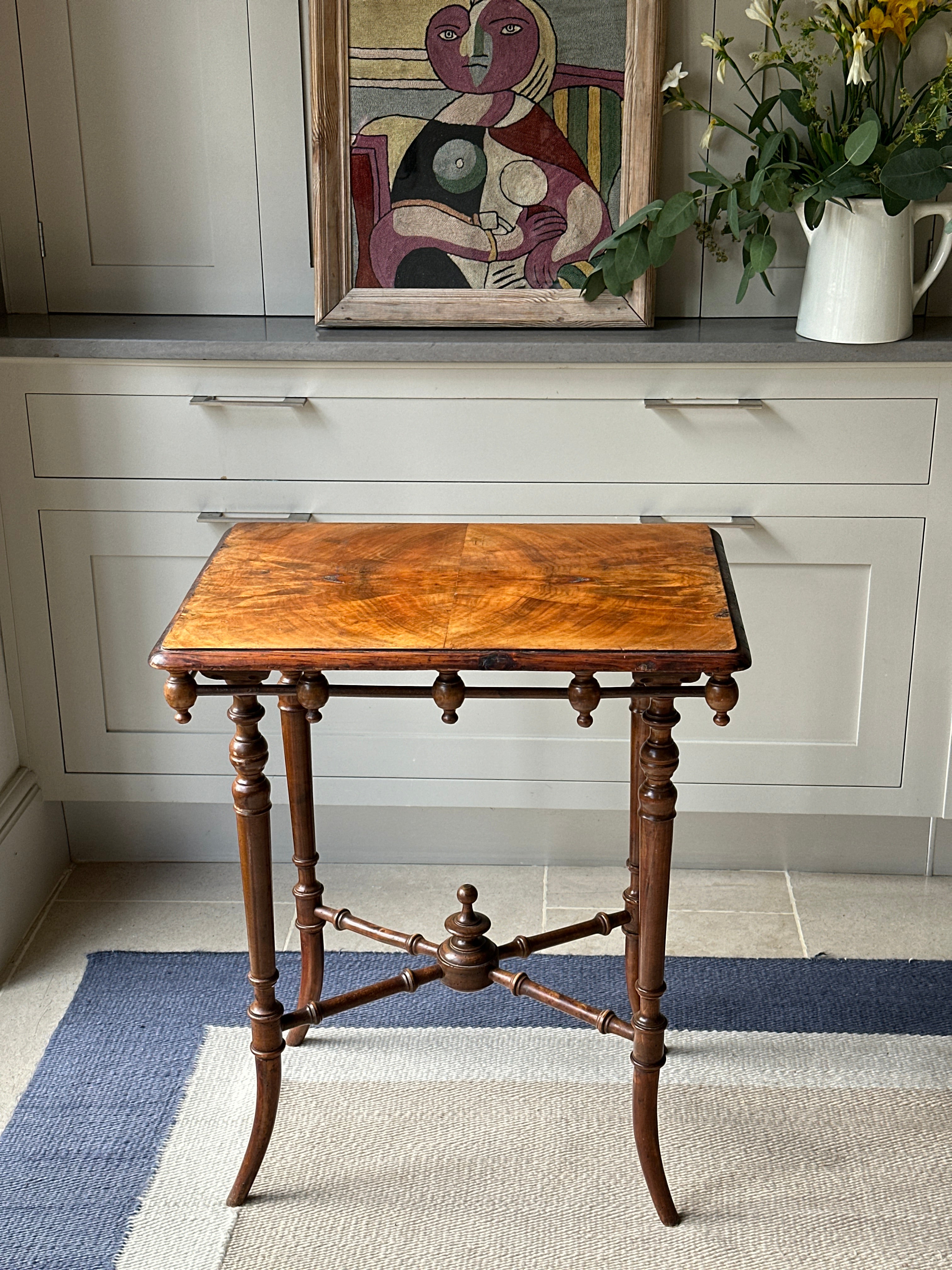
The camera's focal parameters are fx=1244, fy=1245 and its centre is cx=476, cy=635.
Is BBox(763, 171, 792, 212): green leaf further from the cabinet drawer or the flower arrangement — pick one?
the cabinet drawer

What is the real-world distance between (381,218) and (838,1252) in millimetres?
1912

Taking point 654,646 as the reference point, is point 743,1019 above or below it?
below

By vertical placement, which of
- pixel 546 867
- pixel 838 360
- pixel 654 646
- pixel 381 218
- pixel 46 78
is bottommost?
pixel 546 867

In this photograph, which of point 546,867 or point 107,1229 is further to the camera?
point 546,867

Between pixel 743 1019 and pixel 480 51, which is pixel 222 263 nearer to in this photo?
pixel 480 51

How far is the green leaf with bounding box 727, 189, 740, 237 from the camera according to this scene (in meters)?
2.21

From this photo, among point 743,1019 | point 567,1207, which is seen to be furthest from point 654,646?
point 743,1019

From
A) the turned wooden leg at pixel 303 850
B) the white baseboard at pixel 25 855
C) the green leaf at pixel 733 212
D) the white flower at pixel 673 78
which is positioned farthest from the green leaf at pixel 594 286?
the white baseboard at pixel 25 855

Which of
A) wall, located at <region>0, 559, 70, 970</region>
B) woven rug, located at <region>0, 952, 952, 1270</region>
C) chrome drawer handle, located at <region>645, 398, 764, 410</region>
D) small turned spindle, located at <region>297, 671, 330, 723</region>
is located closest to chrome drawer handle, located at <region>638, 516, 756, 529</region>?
chrome drawer handle, located at <region>645, 398, 764, 410</region>

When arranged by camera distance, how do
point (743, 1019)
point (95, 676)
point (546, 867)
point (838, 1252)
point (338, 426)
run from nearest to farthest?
point (838, 1252) < point (743, 1019) < point (338, 426) < point (95, 676) < point (546, 867)

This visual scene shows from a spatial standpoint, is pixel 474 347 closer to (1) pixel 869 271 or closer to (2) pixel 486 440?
(2) pixel 486 440

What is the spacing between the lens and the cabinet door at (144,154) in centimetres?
243

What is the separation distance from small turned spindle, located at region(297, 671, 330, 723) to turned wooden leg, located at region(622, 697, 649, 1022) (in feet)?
1.81

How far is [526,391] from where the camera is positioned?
224 cm
